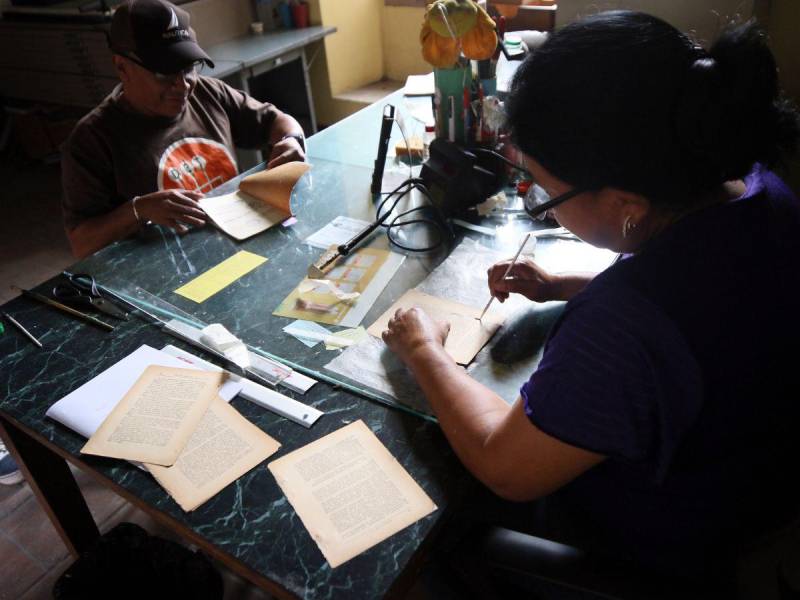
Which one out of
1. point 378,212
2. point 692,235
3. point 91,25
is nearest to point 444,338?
point 692,235

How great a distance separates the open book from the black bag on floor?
28.6 inches

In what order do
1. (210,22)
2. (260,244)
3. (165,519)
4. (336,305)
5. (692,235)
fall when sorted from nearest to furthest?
(692,235) → (165,519) → (336,305) → (260,244) → (210,22)

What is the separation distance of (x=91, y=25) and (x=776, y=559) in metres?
3.67

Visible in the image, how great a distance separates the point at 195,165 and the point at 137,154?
18cm

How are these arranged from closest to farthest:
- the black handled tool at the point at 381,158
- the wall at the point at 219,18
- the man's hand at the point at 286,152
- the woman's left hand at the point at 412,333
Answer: the woman's left hand at the point at 412,333
the black handled tool at the point at 381,158
the man's hand at the point at 286,152
the wall at the point at 219,18

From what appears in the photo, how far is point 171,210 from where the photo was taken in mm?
1460

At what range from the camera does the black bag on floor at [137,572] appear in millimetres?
1266

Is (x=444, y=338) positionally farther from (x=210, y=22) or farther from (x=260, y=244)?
(x=210, y=22)

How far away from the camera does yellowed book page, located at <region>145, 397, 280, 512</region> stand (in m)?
0.84

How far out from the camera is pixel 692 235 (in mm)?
664

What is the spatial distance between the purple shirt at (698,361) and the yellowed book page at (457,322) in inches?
11.6

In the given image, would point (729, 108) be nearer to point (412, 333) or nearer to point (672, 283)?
point (672, 283)

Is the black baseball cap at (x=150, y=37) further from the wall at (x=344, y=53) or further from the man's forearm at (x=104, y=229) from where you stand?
the wall at (x=344, y=53)

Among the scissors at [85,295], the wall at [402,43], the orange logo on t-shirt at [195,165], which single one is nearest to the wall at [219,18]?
the wall at [402,43]
